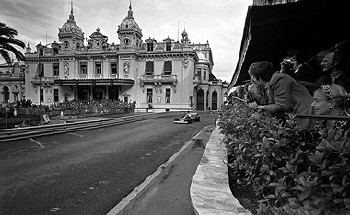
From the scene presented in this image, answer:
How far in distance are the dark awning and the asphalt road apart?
3.38 m

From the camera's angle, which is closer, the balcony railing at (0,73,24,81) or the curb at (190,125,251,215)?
the curb at (190,125,251,215)

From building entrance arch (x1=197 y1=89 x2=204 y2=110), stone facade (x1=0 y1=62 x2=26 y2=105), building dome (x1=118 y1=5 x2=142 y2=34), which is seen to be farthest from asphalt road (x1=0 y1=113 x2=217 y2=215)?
stone facade (x1=0 y1=62 x2=26 y2=105)

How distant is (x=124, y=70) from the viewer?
41.3 meters

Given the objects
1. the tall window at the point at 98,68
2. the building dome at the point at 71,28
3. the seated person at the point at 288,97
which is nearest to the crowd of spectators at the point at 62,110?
the tall window at the point at 98,68

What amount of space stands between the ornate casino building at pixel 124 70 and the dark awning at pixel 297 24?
37.7 m

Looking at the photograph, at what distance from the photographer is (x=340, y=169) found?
137 centimetres

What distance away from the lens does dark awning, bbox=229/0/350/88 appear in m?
2.16

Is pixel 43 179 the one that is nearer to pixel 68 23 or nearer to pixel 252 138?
pixel 252 138

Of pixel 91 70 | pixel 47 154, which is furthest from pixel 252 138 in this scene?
pixel 91 70

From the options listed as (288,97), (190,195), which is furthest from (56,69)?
(288,97)

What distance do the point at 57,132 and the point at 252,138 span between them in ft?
40.4

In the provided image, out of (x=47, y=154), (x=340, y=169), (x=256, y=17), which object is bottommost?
(x=47, y=154)

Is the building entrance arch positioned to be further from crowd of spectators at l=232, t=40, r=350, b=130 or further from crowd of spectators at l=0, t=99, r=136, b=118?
crowd of spectators at l=232, t=40, r=350, b=130

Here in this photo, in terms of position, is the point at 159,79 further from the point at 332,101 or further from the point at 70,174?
the point at 332,101
